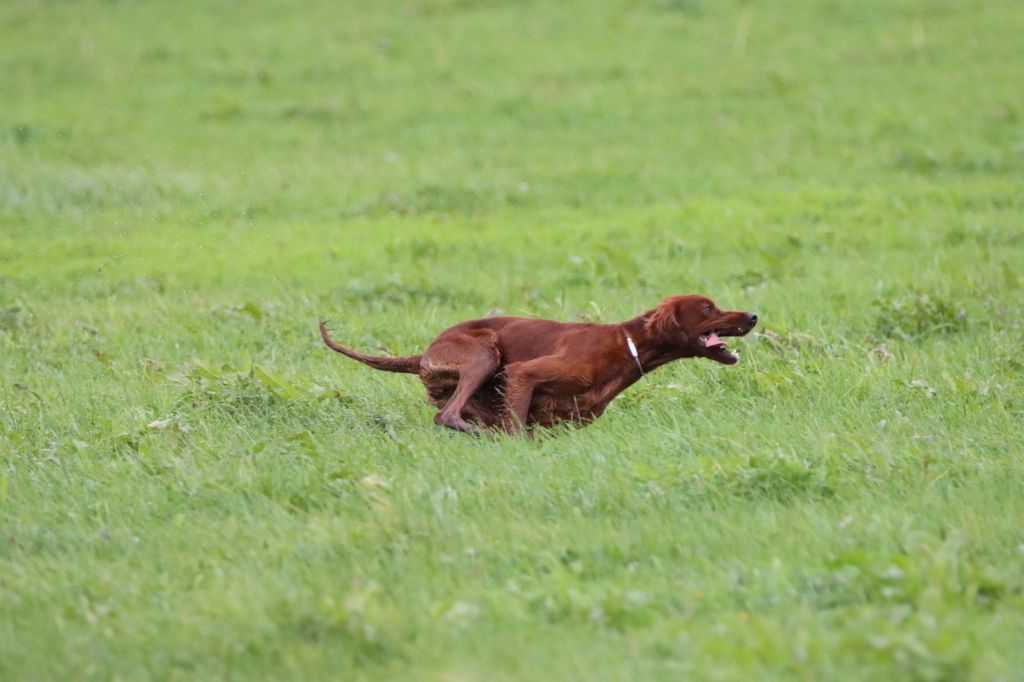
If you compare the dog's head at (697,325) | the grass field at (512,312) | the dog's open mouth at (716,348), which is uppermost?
the dog's head at (697,325)

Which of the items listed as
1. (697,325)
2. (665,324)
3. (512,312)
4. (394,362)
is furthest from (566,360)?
(512,312)

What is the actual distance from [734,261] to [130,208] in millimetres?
6037

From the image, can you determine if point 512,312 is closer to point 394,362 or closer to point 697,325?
point 394,362

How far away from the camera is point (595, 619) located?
4199 mm

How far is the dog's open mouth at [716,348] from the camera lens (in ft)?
21.5

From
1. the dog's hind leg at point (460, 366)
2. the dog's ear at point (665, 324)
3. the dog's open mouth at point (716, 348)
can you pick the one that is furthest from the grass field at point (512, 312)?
the dog's ear at point (665, 324)

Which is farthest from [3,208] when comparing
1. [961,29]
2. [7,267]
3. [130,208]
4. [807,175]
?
[961,29]

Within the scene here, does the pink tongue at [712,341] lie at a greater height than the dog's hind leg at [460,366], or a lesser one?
greater

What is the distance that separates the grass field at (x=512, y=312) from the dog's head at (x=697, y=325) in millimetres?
354

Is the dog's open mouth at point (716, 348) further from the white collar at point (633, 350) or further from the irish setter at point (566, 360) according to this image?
the white collar at point (633, 350)

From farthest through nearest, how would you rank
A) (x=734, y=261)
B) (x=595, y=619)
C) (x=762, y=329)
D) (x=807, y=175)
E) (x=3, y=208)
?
1. (x=807, y=175)
2. (x=3, y=208)
3. (x=734, y=261)
4. (x=762, y=329)
5. (x=595, y=619)

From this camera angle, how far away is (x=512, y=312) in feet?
30.3

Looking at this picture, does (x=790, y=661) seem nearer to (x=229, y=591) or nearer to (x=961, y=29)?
(x=229, y=591)

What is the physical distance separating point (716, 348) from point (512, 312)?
2.85 meters
